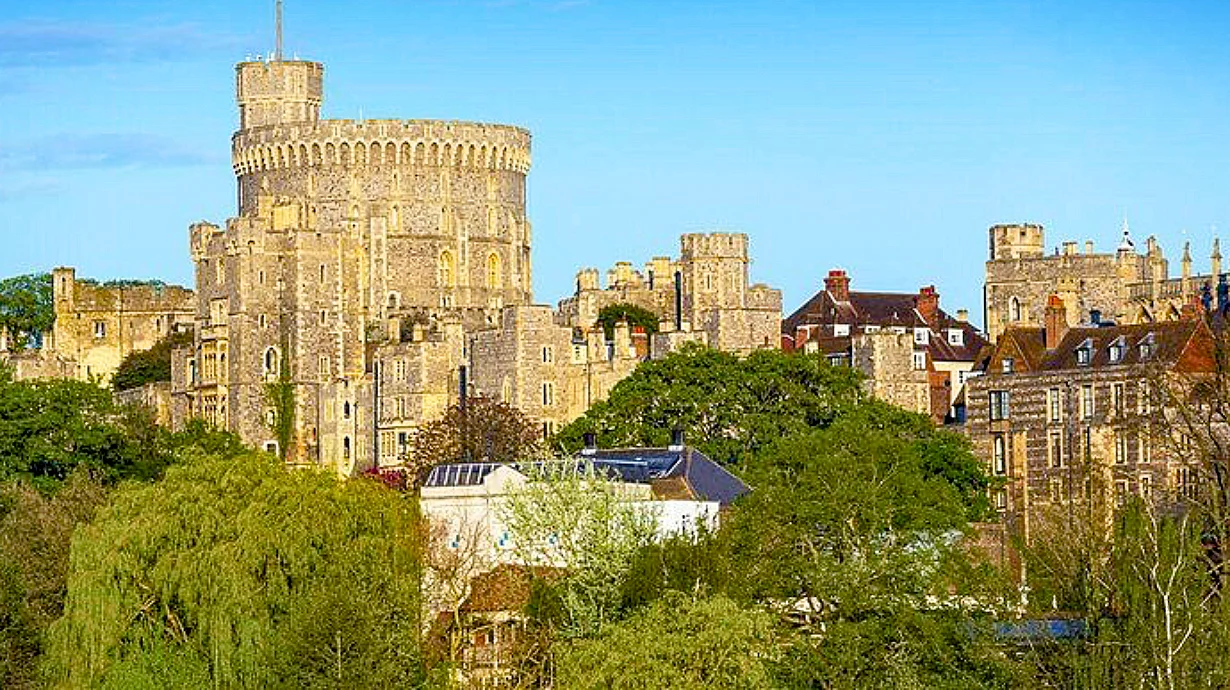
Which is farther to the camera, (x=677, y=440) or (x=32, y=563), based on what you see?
(x=677, y=440)

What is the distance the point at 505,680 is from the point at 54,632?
33.6 feet

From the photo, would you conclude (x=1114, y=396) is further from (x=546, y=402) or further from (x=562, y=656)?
(x=562, y=656)

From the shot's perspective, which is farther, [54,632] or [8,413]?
[8,413]

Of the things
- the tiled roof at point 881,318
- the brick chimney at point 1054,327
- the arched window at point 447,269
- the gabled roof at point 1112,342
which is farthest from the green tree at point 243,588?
the arched window at point 447,269

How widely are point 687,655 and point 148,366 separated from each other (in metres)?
86.3

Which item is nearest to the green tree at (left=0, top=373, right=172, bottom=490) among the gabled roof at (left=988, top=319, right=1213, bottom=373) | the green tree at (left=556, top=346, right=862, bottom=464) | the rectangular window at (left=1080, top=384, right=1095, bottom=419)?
the green tree at (left=556, top=346, right=862, bottom=464)

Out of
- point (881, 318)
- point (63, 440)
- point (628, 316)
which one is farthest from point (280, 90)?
point (63, 440)

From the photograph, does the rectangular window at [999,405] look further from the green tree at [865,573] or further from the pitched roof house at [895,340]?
the green tree at [865,573]

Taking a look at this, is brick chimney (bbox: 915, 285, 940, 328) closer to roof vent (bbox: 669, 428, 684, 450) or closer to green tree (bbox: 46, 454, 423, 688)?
roof vent (bbox: 669, 428, 684, 450)

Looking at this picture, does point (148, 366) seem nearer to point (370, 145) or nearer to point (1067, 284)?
point (370, 145)

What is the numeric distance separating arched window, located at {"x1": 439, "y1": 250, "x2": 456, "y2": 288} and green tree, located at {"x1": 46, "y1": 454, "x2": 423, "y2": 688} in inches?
2834

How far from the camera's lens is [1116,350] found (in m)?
99.8

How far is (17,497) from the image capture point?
313 feet

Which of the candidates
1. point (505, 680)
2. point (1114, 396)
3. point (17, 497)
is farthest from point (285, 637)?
point (1114, 396)
